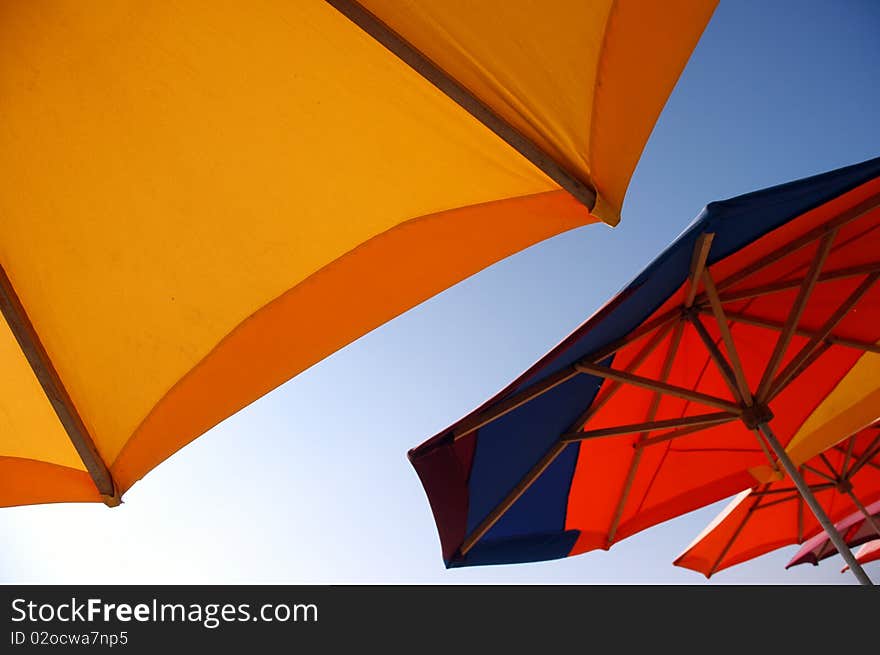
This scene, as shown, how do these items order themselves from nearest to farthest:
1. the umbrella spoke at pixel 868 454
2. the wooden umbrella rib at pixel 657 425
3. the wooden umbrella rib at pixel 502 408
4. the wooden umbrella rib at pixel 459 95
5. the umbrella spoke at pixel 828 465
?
the wooden umbrella rib at pixel 459 95 → the wooden umbrella rib at pixel 502 408 → the wooden umbrella rib at pixel 657 425 → the umbrella spoke at pixel 868 454 → the umbrella spoke at pixel 828 465

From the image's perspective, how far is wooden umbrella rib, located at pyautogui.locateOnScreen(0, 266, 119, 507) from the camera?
3428mm

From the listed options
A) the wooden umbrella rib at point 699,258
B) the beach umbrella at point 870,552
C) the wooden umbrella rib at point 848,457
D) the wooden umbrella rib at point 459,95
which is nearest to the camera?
the wooden umbrella rib at point 459,95

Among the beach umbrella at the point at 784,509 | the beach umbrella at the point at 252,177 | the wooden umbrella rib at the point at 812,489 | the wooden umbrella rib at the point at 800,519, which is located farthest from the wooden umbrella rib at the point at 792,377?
the wooden umbrella rib at the point at 800,519

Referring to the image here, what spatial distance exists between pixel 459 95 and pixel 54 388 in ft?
8.32

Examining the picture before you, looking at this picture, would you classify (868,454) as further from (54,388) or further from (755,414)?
(54,388)

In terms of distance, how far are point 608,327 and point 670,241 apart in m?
0.61

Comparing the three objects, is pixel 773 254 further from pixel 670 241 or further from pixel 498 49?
pixel 498 49

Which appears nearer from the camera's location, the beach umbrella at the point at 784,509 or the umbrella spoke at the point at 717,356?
the umbrella spoke at the point at 717,356

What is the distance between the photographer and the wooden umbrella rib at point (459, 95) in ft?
8.06

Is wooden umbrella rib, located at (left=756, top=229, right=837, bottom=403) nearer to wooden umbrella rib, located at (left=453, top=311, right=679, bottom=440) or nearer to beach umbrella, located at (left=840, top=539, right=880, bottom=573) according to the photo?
wooden umbrella rib, located at (left=453, top=311, right=679, bottom=440)

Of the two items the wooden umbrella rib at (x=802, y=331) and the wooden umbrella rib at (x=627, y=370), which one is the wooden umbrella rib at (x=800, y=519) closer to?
the wooden umbrella rib at (x=802, y=331)

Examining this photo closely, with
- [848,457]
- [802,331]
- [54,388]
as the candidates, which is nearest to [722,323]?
[802,331]

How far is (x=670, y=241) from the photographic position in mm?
3064

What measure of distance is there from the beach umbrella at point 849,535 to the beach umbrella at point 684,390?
2.61m
